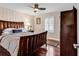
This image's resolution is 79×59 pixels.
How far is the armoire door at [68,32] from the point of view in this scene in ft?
6.01

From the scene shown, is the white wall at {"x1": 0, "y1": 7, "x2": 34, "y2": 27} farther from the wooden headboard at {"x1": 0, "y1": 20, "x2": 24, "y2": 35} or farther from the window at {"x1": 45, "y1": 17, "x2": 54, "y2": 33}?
the window at {"x1": 45, "y1": 17, "x2": 54, "y2": 33}

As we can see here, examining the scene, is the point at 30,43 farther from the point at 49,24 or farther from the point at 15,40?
the point at 49,24

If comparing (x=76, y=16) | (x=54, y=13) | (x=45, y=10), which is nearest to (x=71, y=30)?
(x=76, y=16)

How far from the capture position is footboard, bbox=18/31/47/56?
1.93 metres

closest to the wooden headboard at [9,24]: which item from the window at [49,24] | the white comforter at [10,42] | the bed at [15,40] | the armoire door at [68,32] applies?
the bed at [15,40]

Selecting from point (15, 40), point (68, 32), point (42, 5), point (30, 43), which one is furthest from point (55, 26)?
point (15, 40)

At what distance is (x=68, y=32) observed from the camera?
6.38 ft

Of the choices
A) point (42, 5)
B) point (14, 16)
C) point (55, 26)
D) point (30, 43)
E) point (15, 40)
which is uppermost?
point (42, 5)

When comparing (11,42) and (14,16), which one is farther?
(14,16)

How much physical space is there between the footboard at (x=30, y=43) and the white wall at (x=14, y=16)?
301 millimetres

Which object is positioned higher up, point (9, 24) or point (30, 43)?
point (9, 24)

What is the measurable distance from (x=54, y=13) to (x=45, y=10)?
176mm

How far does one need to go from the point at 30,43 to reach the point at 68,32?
0.77 metres

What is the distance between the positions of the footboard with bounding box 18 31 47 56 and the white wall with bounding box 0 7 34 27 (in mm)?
301
